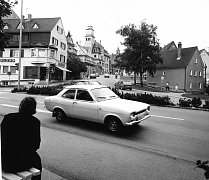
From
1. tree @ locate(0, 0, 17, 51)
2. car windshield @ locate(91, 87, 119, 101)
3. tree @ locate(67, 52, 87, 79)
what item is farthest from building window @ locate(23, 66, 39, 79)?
car windshield @ locate(91, 87, 119, 101)

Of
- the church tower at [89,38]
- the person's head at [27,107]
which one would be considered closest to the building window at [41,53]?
the person's head at [27,107]

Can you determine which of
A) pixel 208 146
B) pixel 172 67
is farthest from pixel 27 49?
pixel 208 146

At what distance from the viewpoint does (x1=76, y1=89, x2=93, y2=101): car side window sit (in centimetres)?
824

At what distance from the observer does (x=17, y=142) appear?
297 cm

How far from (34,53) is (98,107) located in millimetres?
43185

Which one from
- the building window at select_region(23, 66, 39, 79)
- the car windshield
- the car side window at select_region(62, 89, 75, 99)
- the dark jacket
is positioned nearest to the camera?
the dark jacket

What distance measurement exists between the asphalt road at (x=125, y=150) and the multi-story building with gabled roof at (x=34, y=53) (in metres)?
39.4

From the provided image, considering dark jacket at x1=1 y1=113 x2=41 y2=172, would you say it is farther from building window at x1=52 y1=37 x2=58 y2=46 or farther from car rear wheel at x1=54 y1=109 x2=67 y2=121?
building window at x1=52 y1=37 x2=58 y2=46

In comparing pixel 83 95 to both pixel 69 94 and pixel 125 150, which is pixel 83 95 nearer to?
pixel 69 94

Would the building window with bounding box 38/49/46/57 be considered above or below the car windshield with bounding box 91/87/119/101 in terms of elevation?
above

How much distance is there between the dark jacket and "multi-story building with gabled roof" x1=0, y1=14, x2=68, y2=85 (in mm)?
43661

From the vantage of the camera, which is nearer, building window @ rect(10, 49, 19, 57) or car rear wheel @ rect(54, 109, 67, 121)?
car rear wheel @ rect(54, 109, 67, 121)

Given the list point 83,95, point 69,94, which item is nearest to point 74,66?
point 69,94

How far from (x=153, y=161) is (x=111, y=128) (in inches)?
104
